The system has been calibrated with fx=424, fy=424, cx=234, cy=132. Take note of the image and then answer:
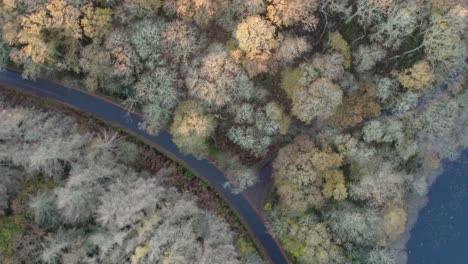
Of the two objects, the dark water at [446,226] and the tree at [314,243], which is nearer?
the tree at [314,243]

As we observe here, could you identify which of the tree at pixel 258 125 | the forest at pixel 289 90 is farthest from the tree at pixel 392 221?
the tree at pixel 258 125

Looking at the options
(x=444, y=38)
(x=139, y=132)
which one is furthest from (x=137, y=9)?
(x=444, y=38)

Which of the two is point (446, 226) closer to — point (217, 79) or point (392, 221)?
point (392, 221)

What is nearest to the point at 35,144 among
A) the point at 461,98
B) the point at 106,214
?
the point at 106,214

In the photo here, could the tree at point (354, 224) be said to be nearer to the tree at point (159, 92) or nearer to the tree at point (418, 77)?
the tree at point (418, 77)

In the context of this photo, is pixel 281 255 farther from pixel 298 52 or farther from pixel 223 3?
pixel 223 3

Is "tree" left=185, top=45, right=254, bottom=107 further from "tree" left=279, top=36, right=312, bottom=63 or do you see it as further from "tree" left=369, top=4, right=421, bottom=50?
"tree" left=369, top=4, right=421, bottom=50
